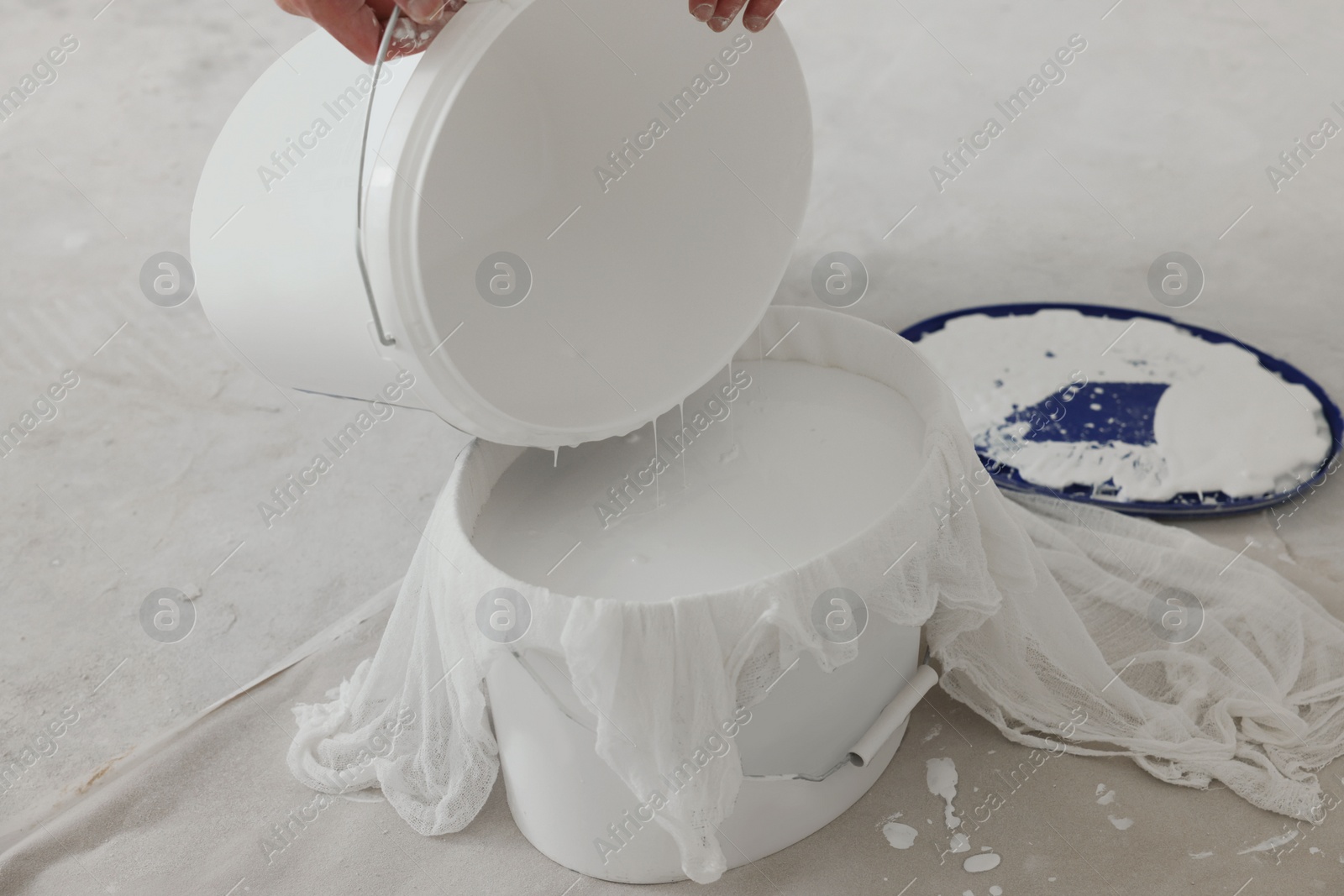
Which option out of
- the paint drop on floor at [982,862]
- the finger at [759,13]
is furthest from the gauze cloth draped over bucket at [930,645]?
the finger at [759,13]

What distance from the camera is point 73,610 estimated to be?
175cm

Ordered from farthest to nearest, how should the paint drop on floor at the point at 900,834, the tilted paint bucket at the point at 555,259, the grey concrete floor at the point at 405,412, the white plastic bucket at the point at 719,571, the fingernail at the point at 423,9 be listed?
the grey concrete floor at the point at 405,412
the paint drop on floor at the point at 900,834
the white plastic bucket at the point at 719,571
the tilted paint bucket at the point at 555,259
the fingernail at the point at 423,9

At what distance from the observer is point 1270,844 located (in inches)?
49.4

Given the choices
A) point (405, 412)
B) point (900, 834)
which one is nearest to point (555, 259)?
point (900, 834)

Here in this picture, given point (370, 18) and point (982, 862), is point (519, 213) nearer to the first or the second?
point (370, 18)

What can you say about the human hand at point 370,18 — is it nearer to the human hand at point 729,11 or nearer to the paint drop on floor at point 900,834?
the human hand at point 729,11

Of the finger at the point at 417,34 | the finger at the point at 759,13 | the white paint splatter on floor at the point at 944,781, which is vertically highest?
→ the finger at the point at 417,34

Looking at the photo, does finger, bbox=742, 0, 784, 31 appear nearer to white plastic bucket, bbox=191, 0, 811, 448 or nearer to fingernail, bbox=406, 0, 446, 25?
white plastic bucket, bbox=191, 0, 811, 448

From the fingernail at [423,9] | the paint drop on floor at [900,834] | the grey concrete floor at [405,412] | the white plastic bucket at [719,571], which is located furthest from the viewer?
the grey concrete floor at [405,412]

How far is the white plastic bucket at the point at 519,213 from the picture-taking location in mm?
1002

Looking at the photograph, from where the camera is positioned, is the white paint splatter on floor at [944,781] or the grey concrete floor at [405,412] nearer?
the white paint splatter on floor at [944,781]

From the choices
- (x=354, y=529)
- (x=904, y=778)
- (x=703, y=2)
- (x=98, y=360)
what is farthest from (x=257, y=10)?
(x=904, y=778)

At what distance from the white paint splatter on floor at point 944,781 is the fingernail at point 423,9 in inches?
37.5

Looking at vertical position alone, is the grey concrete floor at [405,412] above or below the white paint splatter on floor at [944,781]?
below
